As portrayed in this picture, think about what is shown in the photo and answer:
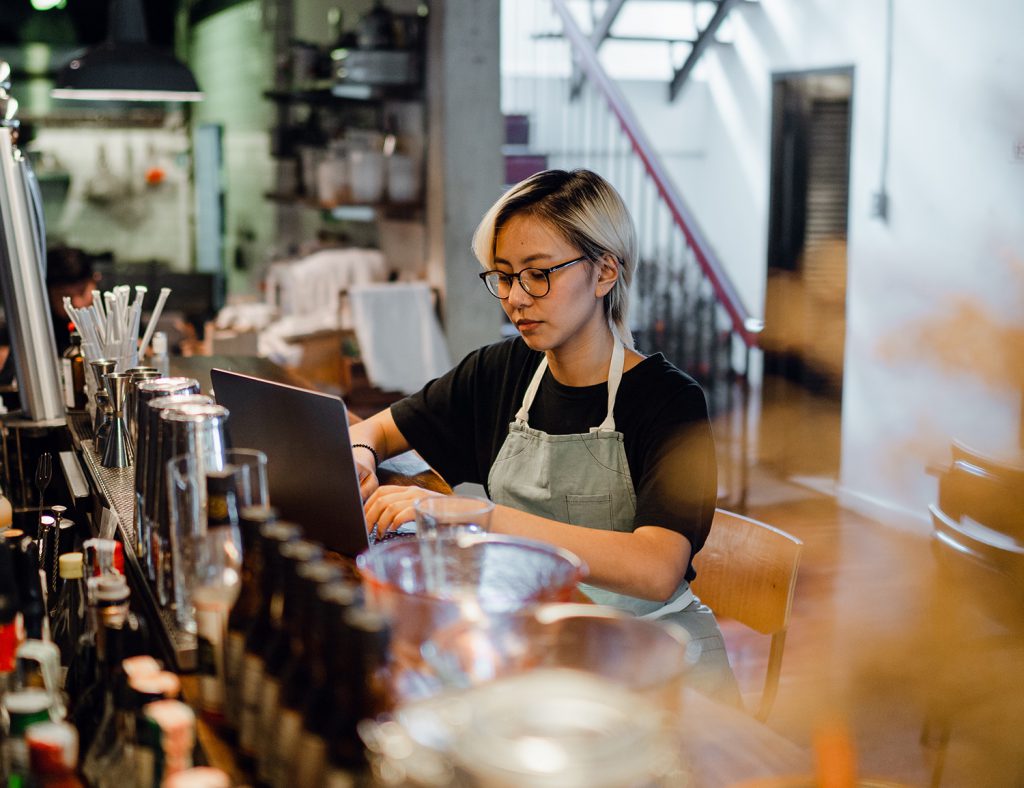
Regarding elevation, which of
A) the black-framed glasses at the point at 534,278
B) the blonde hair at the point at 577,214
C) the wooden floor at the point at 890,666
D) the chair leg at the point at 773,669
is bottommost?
the wooden floor at the point at 890,666

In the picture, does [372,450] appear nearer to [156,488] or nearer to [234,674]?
[156,488]

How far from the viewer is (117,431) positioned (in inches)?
77.0

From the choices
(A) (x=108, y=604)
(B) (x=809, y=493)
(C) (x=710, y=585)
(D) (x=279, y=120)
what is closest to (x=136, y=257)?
(D) (x=279, y=120)

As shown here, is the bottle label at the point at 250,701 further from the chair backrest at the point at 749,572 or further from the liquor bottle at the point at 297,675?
the chair backrest at the point at 749,572

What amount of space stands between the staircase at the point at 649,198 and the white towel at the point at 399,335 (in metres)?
1.32

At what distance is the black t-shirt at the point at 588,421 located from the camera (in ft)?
5.85

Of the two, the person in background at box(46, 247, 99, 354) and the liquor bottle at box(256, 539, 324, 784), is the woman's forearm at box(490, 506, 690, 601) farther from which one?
the person in background at box(46, 247, 99, 354)

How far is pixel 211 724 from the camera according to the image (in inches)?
41.3

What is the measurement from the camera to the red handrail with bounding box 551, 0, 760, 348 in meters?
5.10

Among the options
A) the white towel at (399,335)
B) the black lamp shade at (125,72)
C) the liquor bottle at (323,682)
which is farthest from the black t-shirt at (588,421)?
the black lamp shade at (125,72)

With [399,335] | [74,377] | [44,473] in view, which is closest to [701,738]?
[44,473]

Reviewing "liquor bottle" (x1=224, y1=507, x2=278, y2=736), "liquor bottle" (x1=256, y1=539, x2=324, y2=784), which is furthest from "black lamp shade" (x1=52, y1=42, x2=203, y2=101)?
"liquor bottle" (x1=256, y1=539, x2=324, y2=784)

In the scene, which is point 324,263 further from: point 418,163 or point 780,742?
point 780,742

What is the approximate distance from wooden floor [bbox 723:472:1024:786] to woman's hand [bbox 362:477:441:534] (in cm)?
159
